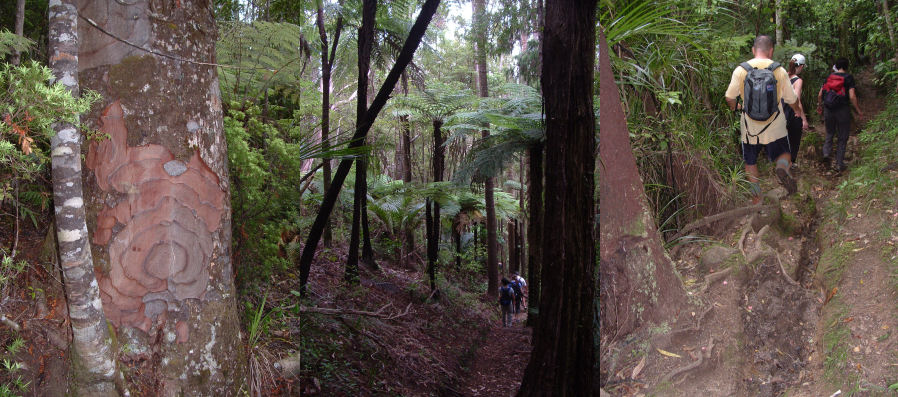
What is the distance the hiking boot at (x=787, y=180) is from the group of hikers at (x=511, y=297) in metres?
0.89

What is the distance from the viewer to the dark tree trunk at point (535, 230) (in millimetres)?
1788

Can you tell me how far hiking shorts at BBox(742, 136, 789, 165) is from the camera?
1.61m

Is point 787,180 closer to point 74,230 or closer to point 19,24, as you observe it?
point 74,230

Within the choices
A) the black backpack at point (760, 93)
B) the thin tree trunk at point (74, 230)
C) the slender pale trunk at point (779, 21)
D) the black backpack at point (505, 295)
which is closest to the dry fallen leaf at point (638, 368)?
the black backpack at point (505, 295)

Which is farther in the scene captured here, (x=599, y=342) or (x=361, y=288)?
(x=361, y=288)

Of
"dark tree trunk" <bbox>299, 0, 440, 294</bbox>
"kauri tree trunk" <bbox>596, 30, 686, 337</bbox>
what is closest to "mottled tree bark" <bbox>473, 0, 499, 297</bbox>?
"dark tree trunk" <bbox>299, 0, 440, 294</bbox>

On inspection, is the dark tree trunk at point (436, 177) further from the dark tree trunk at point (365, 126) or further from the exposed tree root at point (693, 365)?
the exposed tree root at point (693, 365)

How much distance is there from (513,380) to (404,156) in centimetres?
96

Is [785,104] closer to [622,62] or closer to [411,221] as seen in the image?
[622,62]

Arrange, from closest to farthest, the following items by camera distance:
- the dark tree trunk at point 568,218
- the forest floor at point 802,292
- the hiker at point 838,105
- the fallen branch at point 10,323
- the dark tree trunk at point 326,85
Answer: the fallen branch at point 10,323
the forest floor at point 802,292
the hiker at point 838,105
the dark tree trunk at point 568,218
the dark tree trunk at point 326,85

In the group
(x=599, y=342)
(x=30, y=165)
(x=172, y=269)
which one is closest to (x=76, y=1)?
(x=30, y=165)

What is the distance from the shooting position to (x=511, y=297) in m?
1.83

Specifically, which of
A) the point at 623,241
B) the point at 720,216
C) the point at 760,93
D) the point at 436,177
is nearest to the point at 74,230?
the point at 436,177

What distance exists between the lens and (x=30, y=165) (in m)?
1.23
